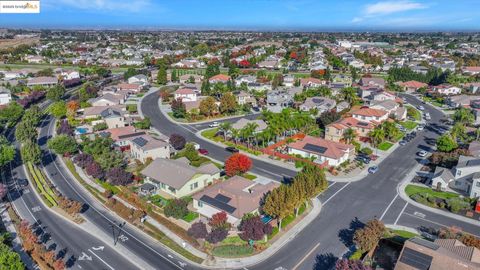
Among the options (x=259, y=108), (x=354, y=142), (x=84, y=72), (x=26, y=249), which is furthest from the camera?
(x=84, y=72)

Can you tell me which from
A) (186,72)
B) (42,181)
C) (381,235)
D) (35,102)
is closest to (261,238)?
(381,235)

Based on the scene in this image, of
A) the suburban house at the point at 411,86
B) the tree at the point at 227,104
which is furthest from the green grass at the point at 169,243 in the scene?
the suburban house at the point at 411,86

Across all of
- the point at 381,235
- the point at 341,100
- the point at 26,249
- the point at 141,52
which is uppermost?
the point at 141,52

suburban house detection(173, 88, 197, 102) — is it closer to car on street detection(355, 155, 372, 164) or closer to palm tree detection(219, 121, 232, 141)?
palm tree detection(219, 121, 232, 141)

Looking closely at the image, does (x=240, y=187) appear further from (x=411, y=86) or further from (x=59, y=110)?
(x=411, y=86)

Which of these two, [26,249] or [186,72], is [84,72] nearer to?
[186,72]

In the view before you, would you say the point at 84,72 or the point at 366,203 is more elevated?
the point at 84,72

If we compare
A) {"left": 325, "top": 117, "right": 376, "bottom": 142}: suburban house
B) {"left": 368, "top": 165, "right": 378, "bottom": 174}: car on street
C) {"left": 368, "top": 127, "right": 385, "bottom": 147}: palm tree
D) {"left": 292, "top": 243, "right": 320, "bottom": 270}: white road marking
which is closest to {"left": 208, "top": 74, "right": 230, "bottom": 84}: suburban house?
{"left": 325, "top": 117, "right": 376, "bottom": 142}: suburban house
